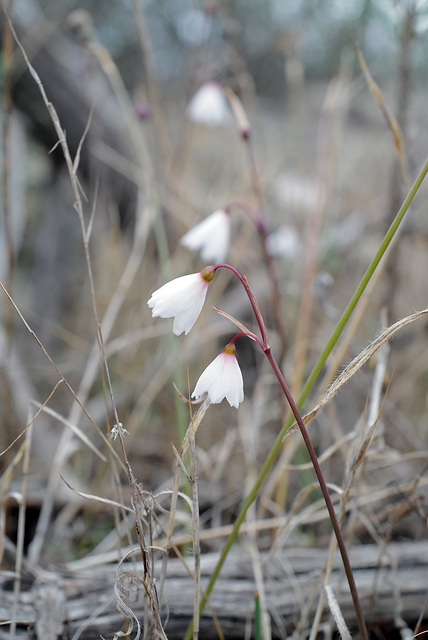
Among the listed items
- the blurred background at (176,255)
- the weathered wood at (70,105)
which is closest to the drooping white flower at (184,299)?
the blurred background at (176,255)

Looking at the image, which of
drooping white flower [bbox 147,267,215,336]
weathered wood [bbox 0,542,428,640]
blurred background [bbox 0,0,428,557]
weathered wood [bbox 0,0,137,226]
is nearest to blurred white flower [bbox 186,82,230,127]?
blurred background [bbox 0,0,428,557]

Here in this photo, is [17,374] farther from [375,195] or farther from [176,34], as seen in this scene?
[176,34]

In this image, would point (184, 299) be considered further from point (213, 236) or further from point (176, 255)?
point (176, 255)

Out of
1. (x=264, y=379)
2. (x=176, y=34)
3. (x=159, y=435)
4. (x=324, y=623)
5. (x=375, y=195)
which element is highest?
(x=176, y=34)

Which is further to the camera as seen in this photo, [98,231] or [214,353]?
[98,231]

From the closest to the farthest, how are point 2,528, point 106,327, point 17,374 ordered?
point 2,528
point 106,327
point 17,374

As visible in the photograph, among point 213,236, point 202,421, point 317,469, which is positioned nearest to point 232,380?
point 317,469

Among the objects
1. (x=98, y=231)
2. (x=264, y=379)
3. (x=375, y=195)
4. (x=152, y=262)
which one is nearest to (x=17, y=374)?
(x=152, y=262)
